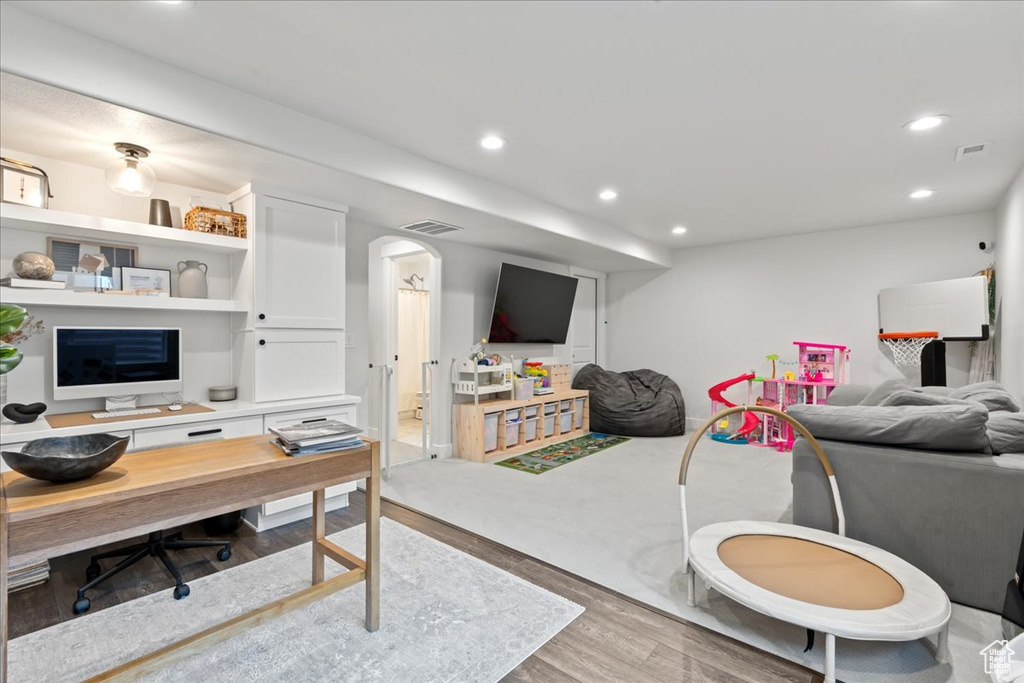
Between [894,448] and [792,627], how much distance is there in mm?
985

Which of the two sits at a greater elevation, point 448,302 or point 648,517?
point 448,302

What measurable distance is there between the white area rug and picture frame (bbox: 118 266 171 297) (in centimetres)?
209

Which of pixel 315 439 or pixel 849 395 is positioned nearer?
pixel 315 439

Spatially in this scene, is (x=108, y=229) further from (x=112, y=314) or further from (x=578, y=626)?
(x=578, y=626)

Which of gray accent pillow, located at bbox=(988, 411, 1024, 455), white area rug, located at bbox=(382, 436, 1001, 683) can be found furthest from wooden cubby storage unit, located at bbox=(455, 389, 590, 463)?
gray accent pillow, located at bbox=(988, 411, 1024, 455)

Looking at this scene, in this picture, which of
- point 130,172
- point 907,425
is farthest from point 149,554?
point 907,425

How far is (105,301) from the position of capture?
265cm

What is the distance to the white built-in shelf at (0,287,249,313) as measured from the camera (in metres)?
2.43

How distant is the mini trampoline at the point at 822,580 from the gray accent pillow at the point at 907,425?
0.16m

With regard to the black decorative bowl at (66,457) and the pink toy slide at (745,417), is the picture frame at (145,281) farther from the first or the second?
the pink toy slide at (745,417)

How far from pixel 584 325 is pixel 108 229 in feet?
18.0

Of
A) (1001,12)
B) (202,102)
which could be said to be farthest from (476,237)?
(1001,12)

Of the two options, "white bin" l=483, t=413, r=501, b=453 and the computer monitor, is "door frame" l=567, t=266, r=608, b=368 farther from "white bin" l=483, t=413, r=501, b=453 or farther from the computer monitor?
the computer monitor

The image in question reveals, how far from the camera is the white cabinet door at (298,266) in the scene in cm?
320
